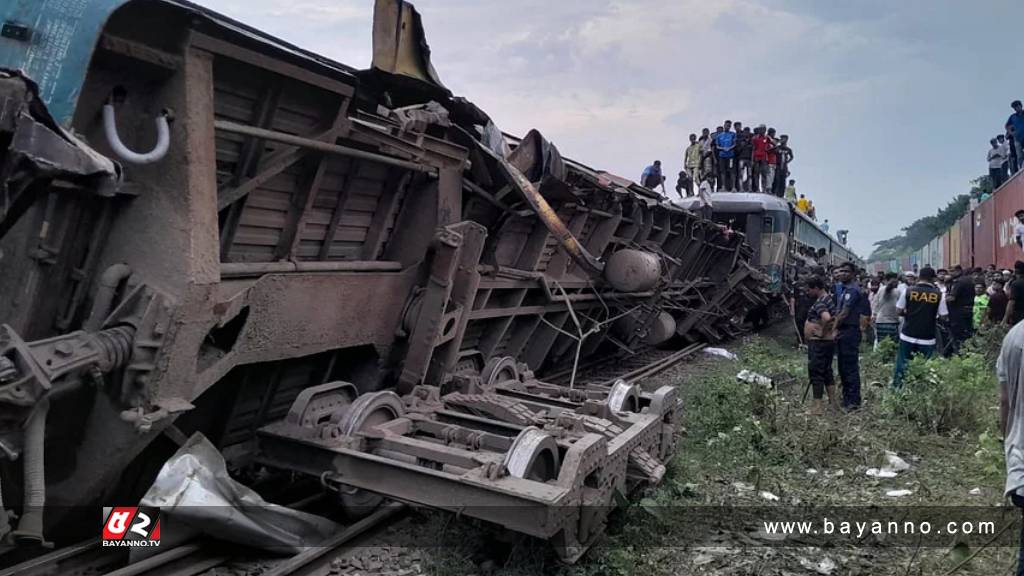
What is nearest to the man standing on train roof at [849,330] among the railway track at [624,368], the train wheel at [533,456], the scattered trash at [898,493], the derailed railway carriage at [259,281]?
the railway track at [624,368]

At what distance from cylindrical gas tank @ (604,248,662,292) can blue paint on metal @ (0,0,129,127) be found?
6.17m

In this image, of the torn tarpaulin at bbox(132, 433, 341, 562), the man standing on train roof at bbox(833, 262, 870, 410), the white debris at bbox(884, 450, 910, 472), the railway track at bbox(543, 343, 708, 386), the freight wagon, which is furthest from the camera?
the freight wagon

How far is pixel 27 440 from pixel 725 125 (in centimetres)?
1670

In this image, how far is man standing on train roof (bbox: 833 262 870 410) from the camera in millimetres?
7238

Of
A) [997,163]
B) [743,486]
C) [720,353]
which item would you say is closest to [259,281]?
[743,486]

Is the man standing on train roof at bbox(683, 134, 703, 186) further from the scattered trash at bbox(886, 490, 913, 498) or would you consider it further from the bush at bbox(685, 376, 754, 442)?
the scattered trash at bbox(886, 490, 913, 498)

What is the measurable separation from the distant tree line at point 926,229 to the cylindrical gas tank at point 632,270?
64.4 ft

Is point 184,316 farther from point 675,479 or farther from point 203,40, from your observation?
point 675,479

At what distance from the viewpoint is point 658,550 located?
3.97 metres

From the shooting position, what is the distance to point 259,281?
388 centimetres

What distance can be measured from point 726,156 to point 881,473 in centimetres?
1278

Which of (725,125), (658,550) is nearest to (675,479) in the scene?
(658,550)

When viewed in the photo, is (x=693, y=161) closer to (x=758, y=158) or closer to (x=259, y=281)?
(x=758, y=158)

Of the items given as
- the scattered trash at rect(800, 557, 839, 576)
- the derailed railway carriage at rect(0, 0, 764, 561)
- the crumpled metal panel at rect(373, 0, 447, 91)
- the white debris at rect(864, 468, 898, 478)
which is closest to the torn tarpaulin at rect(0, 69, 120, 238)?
the derailed railway carriage at rect(0, 0, 764, 561)
